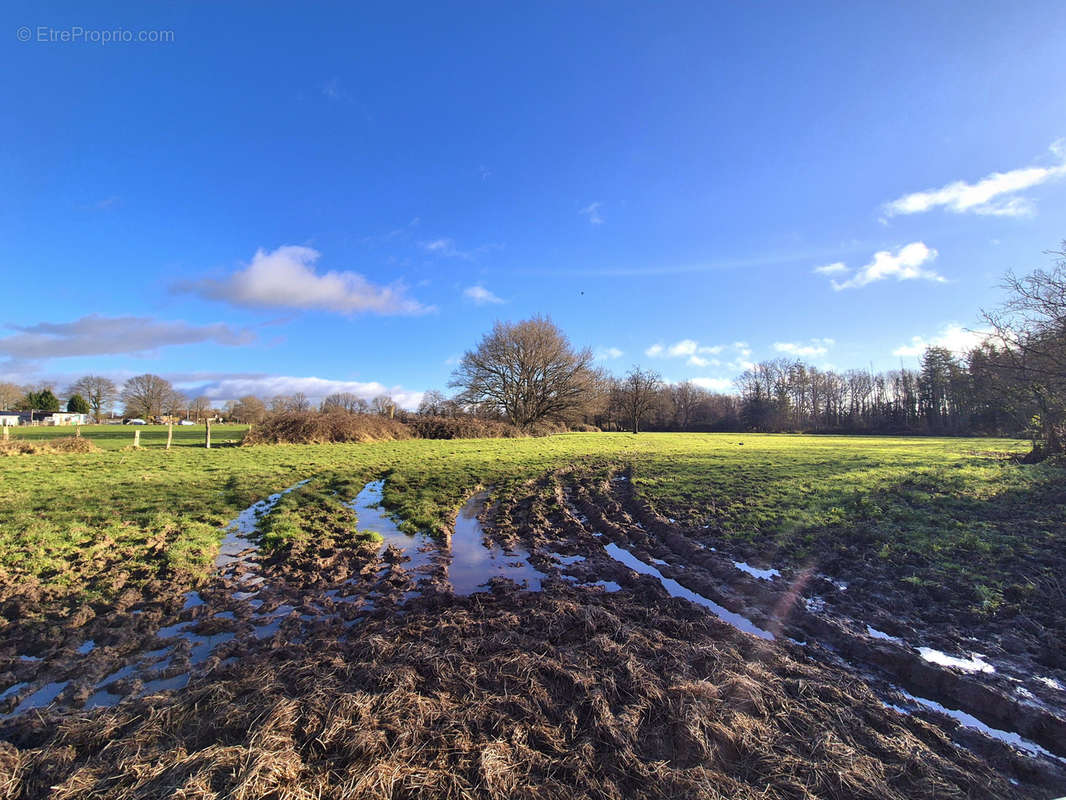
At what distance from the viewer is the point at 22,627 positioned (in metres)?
5.14

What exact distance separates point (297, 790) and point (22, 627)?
518 cm

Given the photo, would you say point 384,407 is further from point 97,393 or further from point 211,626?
point 97,393

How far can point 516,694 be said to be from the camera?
3.78 meters

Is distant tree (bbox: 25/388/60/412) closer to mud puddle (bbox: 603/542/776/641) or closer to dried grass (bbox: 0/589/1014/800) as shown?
dried grass (bbox: 0/589/1014/800)

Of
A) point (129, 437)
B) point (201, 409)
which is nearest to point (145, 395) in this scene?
point (201, 409)

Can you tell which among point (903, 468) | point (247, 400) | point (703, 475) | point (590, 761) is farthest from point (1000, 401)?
point (247, 400)

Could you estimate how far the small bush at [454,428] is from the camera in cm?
4147

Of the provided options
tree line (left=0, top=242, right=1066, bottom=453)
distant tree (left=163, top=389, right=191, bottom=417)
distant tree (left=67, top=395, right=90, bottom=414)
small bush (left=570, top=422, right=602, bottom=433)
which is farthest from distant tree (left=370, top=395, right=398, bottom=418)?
distant tree (left=67, top=395, right=90, bottom=414)

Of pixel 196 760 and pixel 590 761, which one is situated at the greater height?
pixel 196 760

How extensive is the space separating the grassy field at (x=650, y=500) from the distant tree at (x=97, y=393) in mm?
97512

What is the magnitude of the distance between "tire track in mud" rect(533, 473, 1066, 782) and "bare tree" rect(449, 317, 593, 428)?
1530 inches

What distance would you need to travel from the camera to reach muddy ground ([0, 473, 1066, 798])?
290cm

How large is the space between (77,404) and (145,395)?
14.2m

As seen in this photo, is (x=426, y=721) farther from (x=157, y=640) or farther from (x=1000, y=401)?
(x=1000, y=401)
